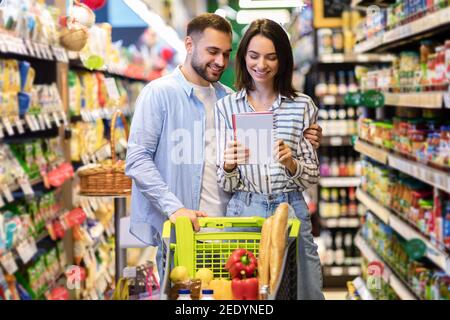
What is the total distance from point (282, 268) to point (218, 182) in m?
0.74

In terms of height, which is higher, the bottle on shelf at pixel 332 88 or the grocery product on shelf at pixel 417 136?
the bottle on shelf at pixel 332 88

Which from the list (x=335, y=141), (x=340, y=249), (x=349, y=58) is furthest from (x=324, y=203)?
(x=349, y=58)

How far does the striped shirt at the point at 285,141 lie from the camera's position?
2.78 meters

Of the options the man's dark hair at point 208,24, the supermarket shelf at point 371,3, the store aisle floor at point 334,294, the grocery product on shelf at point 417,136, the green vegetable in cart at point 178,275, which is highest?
the supermarket shelf at point 371,3

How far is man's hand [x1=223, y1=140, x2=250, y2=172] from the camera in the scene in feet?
8.71

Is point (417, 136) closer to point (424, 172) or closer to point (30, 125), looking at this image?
point (424, 172)

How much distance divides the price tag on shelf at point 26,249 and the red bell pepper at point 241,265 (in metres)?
2.09

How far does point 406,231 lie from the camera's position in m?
4.77

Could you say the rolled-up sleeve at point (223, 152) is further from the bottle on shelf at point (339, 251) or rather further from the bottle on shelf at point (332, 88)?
the bottle on shelf at point (339, 251)

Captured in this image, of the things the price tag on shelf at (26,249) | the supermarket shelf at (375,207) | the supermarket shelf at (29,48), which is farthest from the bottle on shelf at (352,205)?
the price tag on shelf at (26,249)

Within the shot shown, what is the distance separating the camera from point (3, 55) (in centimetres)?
470

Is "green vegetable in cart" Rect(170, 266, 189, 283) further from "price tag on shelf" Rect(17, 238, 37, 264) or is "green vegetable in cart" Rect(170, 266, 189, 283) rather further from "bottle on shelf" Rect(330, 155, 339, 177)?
"bottle on shelf" Rect(330, 155, 339, 177)

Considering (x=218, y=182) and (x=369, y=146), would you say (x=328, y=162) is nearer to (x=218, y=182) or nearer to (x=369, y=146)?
(x=369, y=146)
